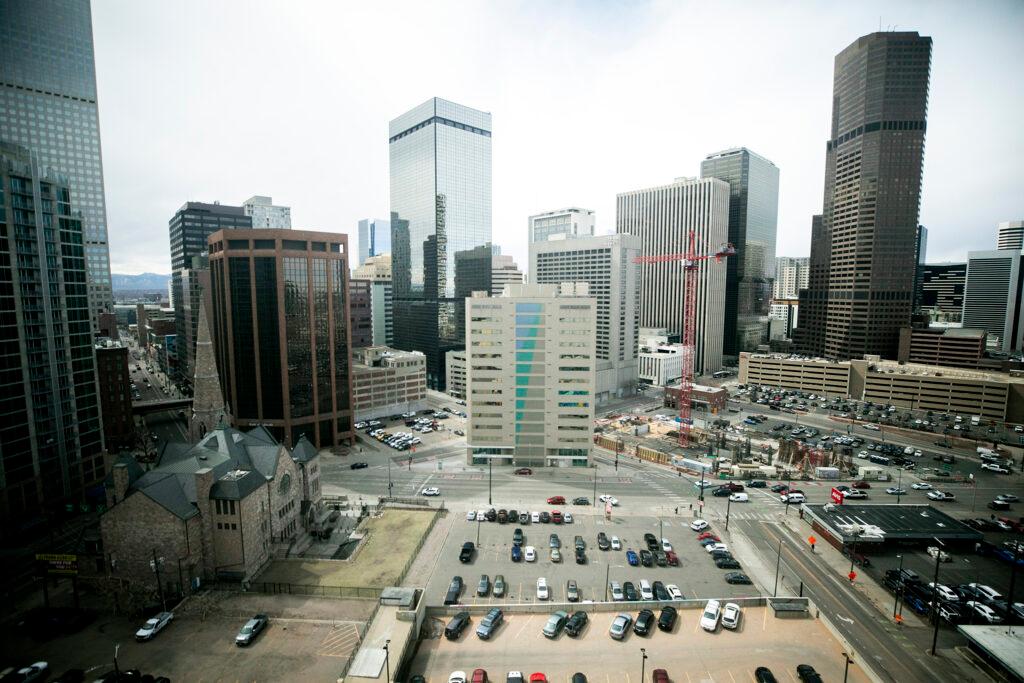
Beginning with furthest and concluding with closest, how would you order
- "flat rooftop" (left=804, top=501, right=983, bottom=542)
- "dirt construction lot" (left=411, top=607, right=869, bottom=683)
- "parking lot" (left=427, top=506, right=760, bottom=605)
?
"flat rooftop" (left=804, top=501, right=983, bottom=542)
"parking lot" (left=427, top=506, right=760, bottom=605)
"dirt construction lot" (left=411, top=607, right=869, bottom=683)

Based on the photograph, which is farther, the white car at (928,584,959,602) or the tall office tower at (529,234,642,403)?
the tall office tower at (529,234,642,403)

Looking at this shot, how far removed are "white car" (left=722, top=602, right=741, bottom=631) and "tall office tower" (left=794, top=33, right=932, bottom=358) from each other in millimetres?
187729

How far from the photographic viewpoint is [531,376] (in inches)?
3684

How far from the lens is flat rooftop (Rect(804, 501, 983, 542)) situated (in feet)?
214

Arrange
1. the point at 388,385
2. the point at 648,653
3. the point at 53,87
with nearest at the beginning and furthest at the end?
1. the point at 648,653
2. the point at 388,385
3. the point at 53,87

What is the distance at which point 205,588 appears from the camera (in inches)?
2068

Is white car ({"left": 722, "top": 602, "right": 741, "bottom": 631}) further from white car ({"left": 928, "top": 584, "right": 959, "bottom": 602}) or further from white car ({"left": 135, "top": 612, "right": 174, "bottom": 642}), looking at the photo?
white car ({"left": 135, "top": 612, "right": 174, "bottom": 642})

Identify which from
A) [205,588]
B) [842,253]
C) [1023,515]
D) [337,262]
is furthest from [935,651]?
[842,253]

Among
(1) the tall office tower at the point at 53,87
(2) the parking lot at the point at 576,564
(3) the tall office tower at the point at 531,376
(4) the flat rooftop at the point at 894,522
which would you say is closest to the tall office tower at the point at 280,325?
(3) the tall office tower at the point at 531,376

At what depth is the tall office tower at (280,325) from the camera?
9812 cm

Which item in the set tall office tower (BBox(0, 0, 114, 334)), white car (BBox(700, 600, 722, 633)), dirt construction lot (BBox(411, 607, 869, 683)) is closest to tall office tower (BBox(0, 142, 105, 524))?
dirt construction lot (BBox(411, 607, 869, 683))

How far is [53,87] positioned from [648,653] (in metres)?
199

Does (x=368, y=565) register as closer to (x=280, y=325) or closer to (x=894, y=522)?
(x=280, y=325)

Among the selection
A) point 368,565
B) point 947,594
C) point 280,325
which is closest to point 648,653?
point 368,565
